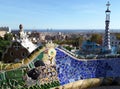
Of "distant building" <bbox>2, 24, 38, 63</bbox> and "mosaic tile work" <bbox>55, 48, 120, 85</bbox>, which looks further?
"distant building" <bbox>2, 24, 38, 63</bbox>

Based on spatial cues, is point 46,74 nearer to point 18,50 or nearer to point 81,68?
point 81,68

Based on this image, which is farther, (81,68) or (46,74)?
(81,68)

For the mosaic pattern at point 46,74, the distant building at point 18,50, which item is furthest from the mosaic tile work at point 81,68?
the distant building at point 18,50

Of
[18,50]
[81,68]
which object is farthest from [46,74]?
[18,50]

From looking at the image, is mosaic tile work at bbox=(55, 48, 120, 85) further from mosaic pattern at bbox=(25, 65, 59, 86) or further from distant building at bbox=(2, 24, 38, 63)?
distant building at bbox=(2, 24, 38, 63)

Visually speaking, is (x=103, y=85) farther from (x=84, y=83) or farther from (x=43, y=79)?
(x=43, y=79)

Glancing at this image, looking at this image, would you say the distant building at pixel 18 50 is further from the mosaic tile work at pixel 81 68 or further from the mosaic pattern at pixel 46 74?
the mosaic pattern at pixel 46 74

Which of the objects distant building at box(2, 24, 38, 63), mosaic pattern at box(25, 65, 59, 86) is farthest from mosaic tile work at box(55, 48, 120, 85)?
distant building at box(2, 24, 38, 63)

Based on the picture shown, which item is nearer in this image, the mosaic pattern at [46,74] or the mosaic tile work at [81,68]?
the mosaic pattern at [46,74]
